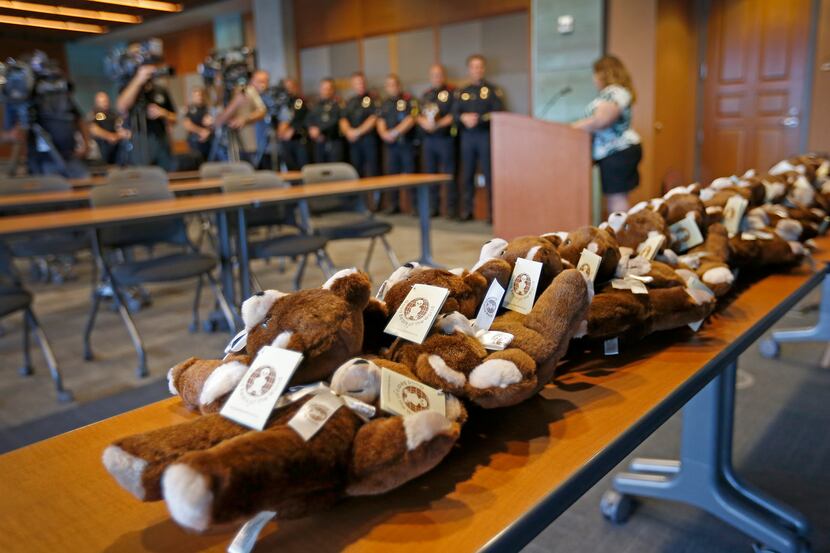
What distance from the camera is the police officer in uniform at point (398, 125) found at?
765 cm

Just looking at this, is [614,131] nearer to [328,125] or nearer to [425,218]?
[425,218]

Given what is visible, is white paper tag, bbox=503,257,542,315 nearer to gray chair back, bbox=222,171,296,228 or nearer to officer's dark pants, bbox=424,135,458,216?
gray chair back, bbox=222,171,296,228

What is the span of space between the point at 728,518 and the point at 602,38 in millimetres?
5405

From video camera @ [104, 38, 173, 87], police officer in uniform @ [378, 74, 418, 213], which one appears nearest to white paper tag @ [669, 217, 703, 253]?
video camera @ [104, 38, 173, 87]

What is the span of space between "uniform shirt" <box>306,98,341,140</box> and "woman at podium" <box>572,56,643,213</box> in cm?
483

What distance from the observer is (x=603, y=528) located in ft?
5.41

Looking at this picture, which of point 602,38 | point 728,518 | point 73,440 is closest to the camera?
point 73,440

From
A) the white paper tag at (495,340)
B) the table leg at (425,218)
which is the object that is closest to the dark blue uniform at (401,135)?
the table leg at (425,218)

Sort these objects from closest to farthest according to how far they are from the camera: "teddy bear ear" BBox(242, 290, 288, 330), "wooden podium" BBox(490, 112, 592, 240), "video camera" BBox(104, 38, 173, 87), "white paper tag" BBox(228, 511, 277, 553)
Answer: "white paper tag" BBox(228, 511, 277, 553) → "teddy bear ear" BBox(242, 290, 288, 330) → "wooden podium" BBox(490, 112, 592, 240) → "video camera" BBox(104, 38, 173, 87)

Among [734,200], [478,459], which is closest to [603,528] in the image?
[734,200]

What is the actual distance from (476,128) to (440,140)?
1.75 feet

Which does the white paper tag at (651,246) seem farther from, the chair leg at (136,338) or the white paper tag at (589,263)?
the chair leg at (136,338)

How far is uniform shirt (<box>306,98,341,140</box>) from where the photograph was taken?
8352mm

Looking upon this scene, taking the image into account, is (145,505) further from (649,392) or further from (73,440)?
(649,392)
